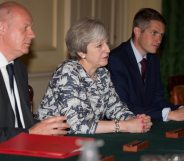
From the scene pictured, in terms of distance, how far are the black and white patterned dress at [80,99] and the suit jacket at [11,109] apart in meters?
0.18

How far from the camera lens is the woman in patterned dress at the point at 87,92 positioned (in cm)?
310

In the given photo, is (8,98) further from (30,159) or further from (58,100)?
(30,159)

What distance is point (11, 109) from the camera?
3.06 m

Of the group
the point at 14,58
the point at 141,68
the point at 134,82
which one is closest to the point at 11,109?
the point at 14,58

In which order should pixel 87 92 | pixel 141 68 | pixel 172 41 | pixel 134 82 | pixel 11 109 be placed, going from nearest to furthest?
pixel 11 109
pixel 87 92
pixel 134 82
pixel 141 68
pixel 172 41

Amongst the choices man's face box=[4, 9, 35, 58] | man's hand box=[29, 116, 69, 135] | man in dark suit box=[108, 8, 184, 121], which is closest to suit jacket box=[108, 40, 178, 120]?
man in dark suit box=[108, 8, 184, 121]

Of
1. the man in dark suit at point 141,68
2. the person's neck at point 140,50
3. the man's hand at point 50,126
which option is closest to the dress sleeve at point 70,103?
the man's hand at point 50,126

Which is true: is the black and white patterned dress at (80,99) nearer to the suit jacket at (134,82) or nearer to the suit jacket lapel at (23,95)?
the suit jacket lapel at (23,95)

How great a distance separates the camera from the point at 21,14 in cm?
321

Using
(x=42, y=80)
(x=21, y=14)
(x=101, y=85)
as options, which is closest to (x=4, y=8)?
(x=21, y=14)

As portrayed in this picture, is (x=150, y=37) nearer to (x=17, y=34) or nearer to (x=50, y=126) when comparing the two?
(x=17, y=34)

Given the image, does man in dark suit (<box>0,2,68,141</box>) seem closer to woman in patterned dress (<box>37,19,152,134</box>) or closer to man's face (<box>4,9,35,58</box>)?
man's face (<box>4,9,35,58</box>)

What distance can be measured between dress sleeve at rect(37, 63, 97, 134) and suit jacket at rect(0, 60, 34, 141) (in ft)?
0.54

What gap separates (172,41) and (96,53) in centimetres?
303
